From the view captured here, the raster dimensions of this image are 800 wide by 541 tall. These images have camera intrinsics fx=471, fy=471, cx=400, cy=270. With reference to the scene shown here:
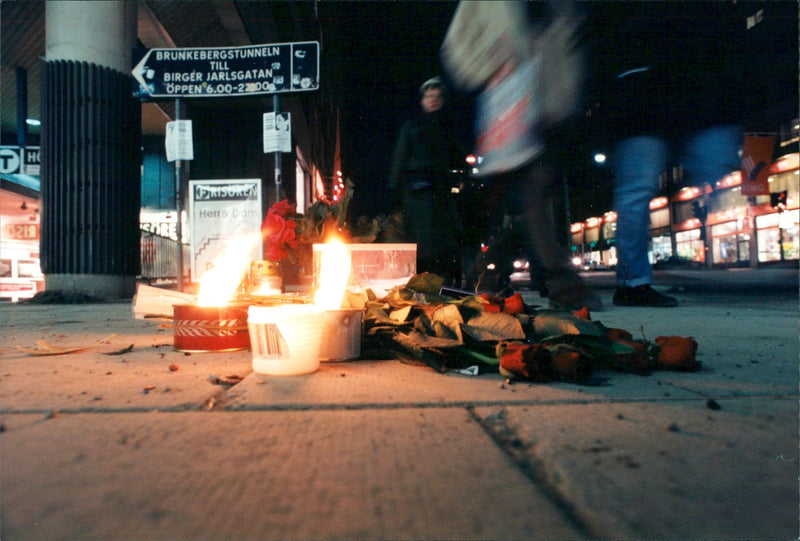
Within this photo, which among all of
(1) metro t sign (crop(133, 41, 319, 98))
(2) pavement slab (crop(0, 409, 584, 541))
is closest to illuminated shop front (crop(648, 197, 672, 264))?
(1) metro t sign (crop(133, 41, 319, 98))

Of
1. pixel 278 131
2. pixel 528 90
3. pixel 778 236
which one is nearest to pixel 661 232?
pixel 778 236

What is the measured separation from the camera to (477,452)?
87 cm

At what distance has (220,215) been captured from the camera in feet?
23.0

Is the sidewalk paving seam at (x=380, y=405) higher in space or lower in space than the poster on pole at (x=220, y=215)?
lower

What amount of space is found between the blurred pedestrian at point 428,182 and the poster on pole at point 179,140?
4114 mm

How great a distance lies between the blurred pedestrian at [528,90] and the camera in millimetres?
2025

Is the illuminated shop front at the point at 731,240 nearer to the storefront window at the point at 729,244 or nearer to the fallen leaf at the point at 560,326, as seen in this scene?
the storefront window at the point at 729,244

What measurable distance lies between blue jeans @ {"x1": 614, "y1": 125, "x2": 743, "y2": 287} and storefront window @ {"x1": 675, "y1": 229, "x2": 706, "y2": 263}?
95.6 ft

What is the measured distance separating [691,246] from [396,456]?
34.7 meters

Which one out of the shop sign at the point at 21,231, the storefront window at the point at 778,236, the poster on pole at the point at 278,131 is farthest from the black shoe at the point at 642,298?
the storefront window at the point at 778,236

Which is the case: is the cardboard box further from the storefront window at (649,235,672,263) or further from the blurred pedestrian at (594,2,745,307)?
the storefront window at (649,235,672,263)

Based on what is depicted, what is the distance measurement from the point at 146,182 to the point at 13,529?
15.1m

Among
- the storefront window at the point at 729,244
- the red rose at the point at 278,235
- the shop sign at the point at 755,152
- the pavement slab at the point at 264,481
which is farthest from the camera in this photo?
the storefront window at the point at 729,244

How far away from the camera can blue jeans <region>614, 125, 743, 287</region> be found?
3660mm
